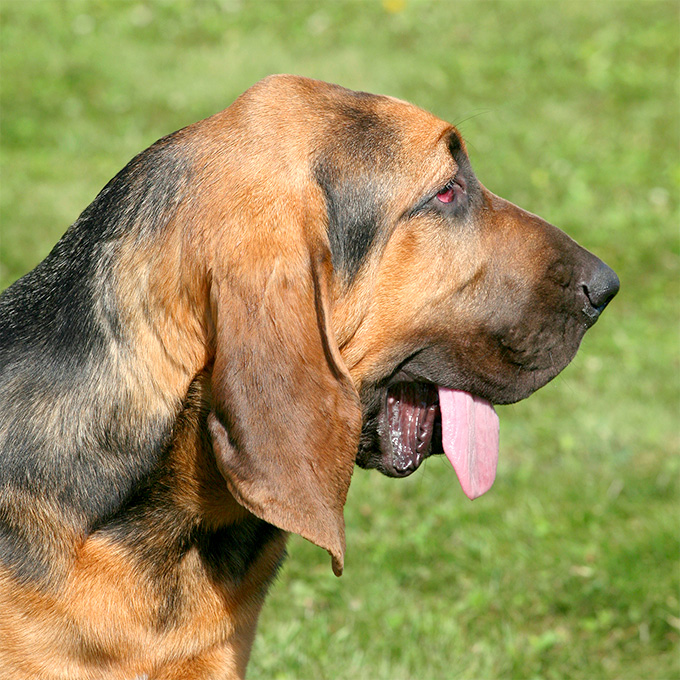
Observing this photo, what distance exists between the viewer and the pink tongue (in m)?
3.63

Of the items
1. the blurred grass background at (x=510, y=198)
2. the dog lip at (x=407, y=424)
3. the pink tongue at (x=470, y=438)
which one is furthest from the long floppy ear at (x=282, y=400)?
the blurred grass background at (x=510, y=198)

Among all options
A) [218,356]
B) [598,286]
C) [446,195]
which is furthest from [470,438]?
[218,356]

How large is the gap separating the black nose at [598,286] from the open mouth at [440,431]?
1.83ft

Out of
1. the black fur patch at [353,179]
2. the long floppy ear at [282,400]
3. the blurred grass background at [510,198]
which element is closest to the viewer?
the long floppy ear at [282,400]

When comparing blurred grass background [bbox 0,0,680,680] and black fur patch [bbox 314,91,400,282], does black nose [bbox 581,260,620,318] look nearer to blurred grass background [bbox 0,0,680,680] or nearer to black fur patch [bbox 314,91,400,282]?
black fur patch [bbox 314,91,400,282]

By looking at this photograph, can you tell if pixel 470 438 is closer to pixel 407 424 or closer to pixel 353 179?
pixel 407 424

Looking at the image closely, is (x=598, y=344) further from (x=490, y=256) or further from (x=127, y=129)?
(x=127, y=129)

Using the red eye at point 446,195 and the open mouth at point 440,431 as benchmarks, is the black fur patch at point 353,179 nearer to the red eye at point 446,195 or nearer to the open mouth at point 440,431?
the red eye at point 446,195

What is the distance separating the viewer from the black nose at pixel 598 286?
3717 mm

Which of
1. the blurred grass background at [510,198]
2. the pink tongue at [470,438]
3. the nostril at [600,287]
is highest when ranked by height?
the nostril at [600,287]

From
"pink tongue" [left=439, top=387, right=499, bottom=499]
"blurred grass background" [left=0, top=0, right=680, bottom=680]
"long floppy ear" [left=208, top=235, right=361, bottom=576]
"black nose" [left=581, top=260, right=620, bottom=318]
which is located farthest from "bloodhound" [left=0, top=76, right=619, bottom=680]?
"blurred grass background" [left=0, top=0, right=680, bottom=680]

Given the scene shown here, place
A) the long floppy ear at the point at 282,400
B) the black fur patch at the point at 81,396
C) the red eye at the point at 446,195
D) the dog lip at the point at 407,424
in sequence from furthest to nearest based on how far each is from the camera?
the dog lip at the point at 407,424, the red eye at the point at 446,195, the black fur patch at the point at 81,396, the long floppy ear at the point at 282,400

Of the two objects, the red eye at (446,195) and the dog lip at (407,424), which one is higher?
the red eye at (446,195)

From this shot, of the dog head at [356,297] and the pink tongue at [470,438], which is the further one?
the pink tongue at [470,438]
